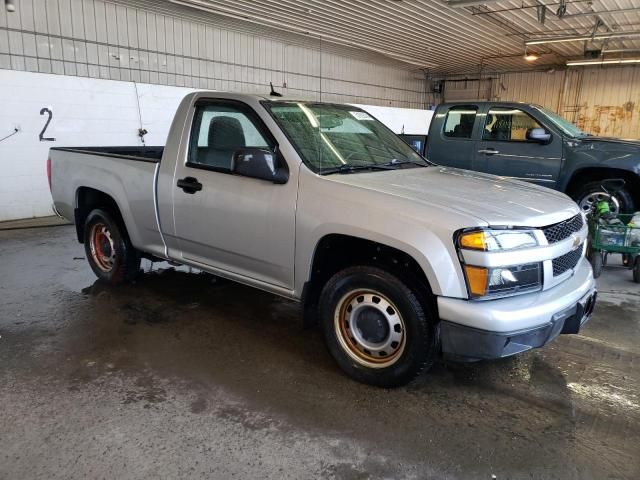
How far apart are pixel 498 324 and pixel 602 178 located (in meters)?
5.52

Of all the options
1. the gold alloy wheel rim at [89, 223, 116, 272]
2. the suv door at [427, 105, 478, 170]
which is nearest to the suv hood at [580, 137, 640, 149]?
the suv door at [427, 105, 478, 170]

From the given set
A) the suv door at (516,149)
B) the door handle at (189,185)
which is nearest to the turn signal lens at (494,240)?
the door handle at (189,185)

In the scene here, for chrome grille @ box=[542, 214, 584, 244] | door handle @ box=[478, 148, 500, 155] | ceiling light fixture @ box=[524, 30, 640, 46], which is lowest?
chrome grille @ box=[542, 214, 584, 244]

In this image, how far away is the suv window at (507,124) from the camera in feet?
24.4

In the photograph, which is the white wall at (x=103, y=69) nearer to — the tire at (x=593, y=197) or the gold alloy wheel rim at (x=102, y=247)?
the gold alloy wheel rim at (x=102, y=247)

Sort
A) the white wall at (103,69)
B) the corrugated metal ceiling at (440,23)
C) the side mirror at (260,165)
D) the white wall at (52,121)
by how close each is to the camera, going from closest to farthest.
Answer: the side mirror at (260,165) < the white wall at (52,121) < the white wall at (103,69) < the corrugated metal ceiling at (440,23)

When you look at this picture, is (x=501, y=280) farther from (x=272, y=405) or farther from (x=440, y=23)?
(x=440, y=23)

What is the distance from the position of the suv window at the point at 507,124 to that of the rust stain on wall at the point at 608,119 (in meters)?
11.8

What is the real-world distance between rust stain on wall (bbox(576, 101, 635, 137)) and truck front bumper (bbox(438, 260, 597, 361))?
17.1 metres

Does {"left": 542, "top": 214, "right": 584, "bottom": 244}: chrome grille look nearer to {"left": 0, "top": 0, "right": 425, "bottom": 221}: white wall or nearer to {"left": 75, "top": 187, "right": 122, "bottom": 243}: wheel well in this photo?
{"left": 75, "top": 187, "right": 122, "bottom": 243}: wheel well

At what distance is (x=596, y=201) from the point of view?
7.02m

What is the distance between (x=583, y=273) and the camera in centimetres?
333

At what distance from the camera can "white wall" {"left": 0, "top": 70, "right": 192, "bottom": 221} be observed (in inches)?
348

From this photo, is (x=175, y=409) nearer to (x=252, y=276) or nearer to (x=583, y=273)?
(x=252, y=276)
